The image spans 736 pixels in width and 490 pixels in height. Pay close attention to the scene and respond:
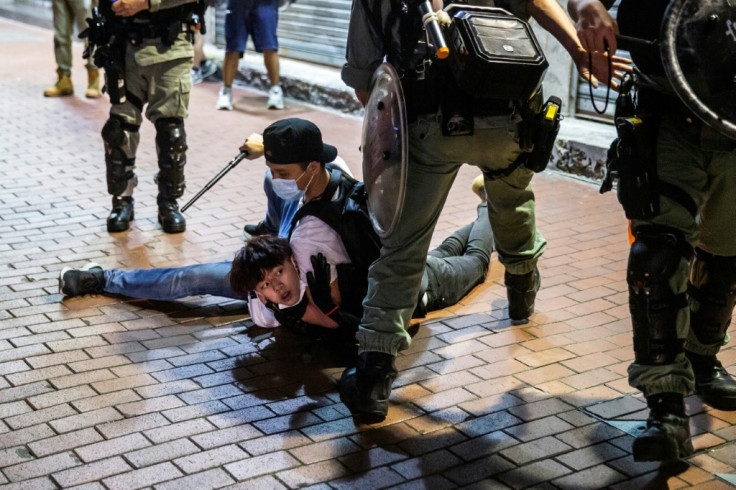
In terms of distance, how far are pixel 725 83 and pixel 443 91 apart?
1.02 metres

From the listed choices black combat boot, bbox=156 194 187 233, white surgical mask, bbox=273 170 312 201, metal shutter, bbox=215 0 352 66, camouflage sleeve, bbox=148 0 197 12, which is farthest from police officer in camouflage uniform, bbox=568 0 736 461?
metal shutter, bbox=215 0 352 66

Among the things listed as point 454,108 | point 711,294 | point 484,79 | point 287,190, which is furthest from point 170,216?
point 711,294

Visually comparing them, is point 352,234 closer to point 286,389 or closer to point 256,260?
point 256,260

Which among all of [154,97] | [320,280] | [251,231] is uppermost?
[154,97]

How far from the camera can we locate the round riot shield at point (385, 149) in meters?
3.75

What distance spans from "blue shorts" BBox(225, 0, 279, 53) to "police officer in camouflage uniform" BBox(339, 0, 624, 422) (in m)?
6.78

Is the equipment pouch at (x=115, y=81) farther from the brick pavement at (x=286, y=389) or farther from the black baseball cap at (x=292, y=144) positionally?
the black baseball cap at (x=292, y=144)

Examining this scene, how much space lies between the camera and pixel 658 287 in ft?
11.7

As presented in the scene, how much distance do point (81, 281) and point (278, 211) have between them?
110 centimetres

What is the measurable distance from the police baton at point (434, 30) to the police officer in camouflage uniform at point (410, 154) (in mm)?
229

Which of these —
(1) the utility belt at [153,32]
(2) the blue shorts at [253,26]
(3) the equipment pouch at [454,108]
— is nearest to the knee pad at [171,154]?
(1) the utility belt at [153,32]

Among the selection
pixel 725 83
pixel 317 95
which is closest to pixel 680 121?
pixel 725 83

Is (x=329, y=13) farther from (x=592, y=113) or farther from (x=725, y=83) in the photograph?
(x=725, y=83)

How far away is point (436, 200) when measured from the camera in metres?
4.00
